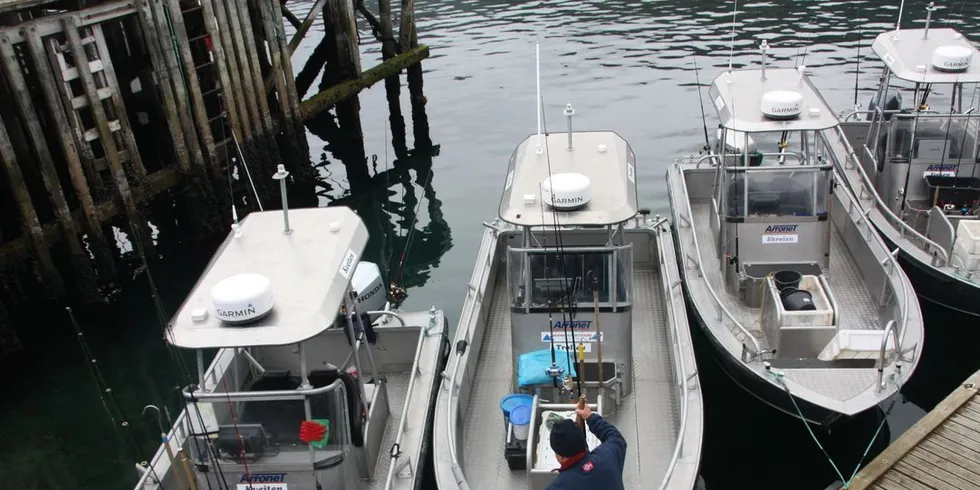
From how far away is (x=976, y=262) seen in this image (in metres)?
8.55

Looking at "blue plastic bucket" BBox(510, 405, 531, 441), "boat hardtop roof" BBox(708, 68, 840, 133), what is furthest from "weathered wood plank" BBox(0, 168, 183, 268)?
"boat hardtop roof" BBox(708, 68, 840, 133)

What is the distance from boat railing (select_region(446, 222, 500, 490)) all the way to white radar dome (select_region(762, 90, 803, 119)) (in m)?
3.40

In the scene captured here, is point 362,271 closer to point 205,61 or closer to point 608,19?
point 205,61

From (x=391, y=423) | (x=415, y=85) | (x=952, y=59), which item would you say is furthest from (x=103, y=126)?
(x=952, y=59)

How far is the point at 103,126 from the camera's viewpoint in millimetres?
10516

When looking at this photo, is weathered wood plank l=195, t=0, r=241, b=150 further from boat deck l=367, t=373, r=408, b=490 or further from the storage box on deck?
the storage box on deck

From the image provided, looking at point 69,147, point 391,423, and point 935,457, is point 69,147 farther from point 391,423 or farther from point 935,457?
point 935,457

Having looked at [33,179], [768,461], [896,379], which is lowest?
[768,461]

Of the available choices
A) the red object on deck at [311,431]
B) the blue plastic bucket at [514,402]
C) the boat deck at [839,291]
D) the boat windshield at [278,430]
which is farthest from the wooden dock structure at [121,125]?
the boat deck at [839,291]

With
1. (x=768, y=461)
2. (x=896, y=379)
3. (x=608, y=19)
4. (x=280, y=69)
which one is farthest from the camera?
(x=608, y=19)

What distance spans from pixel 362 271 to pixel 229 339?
4100 millimetres

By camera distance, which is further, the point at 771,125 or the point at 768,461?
the point at 771,125

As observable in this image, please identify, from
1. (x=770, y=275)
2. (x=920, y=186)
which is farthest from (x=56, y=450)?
(x=920, y=186)

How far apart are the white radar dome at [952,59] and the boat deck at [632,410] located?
448cm
